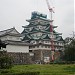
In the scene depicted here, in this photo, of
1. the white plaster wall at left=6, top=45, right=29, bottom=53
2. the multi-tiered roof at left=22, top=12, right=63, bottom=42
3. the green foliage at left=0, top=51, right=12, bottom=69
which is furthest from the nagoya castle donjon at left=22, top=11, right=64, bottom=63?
the green foliage at left=0, top=51, right=12, bottom=69

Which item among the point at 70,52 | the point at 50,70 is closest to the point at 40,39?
the point at 70,52

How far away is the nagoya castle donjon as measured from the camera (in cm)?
7458

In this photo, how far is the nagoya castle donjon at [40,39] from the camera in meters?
74.6

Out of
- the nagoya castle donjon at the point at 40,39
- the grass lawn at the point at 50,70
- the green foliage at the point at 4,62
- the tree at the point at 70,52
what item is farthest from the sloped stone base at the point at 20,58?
the green foliage at the point at 4,62

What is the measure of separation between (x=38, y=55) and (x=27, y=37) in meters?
10.5

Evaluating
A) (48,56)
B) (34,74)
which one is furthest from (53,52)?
(34,74)

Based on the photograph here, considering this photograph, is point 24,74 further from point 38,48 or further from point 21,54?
point 38,48

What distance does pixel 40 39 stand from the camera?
7825cm

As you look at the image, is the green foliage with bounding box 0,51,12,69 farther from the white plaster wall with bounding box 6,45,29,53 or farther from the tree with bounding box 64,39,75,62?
the tree with bounding box 64,39,75,62

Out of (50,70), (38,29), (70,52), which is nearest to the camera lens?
(50,70)

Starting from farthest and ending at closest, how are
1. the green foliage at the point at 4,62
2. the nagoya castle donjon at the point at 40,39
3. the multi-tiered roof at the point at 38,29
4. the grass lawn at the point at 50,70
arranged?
1. the multi-tiered roof at the point at 38,29
2. the nagoya castle donjon at the point at 40,39
3. the green foliage at the point at 4,62
4. the grass lawn at the point at 50,70

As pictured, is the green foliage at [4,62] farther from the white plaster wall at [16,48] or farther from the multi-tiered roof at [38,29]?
the multi-tiered roof at [38,29]

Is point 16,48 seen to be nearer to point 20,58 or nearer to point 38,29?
point 20,58

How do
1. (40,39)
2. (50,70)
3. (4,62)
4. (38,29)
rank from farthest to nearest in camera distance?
(38,29) → (40,39) → (50,70) → (4,62)
